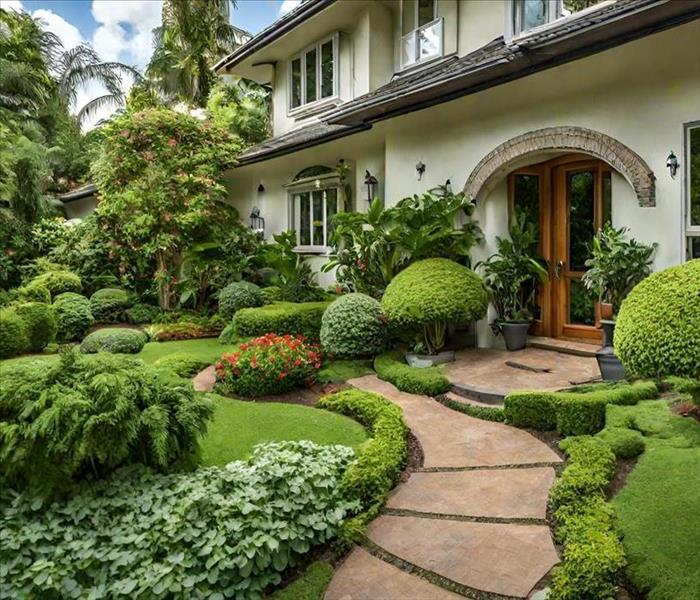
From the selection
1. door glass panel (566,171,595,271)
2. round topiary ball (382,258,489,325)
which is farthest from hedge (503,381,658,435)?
door glass panel (566,171,595,271)

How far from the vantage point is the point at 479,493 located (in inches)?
171

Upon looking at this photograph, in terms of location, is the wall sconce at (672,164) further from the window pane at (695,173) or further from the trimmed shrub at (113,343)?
the trimmed shrub at (113,343)

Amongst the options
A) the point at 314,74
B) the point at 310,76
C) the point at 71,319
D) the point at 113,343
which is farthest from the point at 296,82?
the point at 113,343

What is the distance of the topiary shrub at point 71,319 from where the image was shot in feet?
38.7

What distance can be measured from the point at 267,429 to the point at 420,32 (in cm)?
963

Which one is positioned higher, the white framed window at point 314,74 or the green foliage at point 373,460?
the white framed window at point 314,74

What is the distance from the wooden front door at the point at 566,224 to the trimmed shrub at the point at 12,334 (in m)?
9.30

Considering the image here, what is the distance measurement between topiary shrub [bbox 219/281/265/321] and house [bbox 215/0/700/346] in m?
1.99

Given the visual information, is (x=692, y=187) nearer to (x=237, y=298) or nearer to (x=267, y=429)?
(x=267, y=429)

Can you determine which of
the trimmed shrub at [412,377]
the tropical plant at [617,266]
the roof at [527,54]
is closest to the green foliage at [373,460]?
the trimmed shrub at [412,377]

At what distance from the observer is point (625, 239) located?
7055 millimetres

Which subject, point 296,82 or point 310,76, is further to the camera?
point 296,82

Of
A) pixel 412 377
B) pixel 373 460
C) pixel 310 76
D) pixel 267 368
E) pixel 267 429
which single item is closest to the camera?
pixel 373 460

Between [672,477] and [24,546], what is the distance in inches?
176
